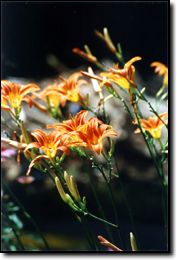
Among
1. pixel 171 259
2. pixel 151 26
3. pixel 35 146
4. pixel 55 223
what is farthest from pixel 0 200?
pixel 151 26

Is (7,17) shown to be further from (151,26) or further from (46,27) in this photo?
(151,26)

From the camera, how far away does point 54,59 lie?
214cm

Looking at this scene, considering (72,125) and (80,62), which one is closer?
(72,125)

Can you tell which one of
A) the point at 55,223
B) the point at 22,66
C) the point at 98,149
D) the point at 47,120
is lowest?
the point at 55,223

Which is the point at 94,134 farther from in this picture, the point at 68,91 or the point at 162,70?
the point at 162,70

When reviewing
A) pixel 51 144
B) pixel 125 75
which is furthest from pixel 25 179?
pixel 125 75

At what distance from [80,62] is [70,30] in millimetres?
137

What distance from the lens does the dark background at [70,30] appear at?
1.93 m

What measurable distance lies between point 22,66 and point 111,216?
64 cm

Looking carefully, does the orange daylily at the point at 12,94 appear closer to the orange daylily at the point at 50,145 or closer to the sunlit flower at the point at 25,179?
the orange daylily at the point at 50,145

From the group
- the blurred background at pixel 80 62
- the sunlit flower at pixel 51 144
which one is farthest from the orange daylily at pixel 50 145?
the blurred background at pixel 80 62

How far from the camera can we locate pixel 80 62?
213cm

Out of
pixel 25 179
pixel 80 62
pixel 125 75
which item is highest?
pixel 80 62

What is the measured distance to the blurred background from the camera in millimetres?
1917
